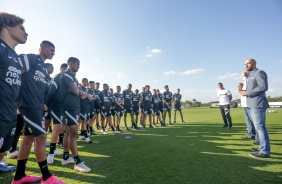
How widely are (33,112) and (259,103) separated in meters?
5.47

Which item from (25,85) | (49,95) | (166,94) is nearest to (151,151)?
(49,95)

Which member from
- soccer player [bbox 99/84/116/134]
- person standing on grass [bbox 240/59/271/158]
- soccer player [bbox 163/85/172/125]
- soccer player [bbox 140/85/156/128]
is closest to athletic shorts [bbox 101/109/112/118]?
soccer player [bbox 99/84/116/134]

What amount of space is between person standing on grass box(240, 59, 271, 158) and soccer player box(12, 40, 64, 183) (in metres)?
4.95

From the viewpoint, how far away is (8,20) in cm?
234

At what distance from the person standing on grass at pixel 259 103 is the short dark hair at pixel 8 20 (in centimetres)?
560

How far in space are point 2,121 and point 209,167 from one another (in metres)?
3.79

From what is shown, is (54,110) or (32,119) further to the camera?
(54,110)

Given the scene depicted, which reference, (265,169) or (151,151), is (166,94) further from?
(265,169)

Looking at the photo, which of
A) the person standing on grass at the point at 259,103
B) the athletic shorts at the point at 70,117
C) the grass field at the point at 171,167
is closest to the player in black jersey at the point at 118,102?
the grass field at the point at 171,167

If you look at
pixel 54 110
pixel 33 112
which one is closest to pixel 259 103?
pixel 33 112

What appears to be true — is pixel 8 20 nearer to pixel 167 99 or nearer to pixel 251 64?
pixel 251 64

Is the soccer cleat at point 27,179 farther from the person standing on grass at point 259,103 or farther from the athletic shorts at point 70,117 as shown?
the person standing on grass at point 259,103

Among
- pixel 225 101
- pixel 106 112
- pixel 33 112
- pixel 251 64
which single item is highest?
pixel 251 64

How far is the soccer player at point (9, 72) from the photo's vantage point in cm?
211
